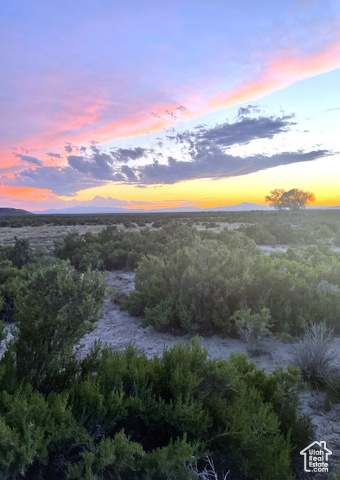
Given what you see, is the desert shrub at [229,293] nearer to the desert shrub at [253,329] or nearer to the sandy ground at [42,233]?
the desert shrub at [253,329]

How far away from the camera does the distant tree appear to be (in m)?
71.1

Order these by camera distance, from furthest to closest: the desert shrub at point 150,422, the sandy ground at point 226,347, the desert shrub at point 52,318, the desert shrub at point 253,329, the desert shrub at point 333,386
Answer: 1. the desert shrub at point 253,329
2. the desert shrub at point 333,386
3. the sandy ground at point 226,347
4. the desert shrub at point 52,318
5. the desert shrub at point 150,422

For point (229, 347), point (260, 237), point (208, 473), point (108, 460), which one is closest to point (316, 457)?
point (208, 473)

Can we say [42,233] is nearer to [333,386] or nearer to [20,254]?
[20,254]

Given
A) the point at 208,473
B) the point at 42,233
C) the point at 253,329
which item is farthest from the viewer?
the point at 42,233

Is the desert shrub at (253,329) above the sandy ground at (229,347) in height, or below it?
above

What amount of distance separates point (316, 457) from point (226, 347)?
8.82 ft

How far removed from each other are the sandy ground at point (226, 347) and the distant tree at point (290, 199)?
229 ft

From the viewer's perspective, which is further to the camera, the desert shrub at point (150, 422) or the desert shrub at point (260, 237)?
the desert shrub at point (260, 237)

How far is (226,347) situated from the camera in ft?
18.1

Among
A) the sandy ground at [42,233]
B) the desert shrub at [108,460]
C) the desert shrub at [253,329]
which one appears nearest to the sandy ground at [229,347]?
the desert shrub at [253,329]

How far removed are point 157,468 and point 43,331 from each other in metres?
1.66

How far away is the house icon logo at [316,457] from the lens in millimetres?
2758

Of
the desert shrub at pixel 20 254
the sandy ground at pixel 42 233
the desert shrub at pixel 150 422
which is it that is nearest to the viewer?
the desert shrub at pixel 150 422
